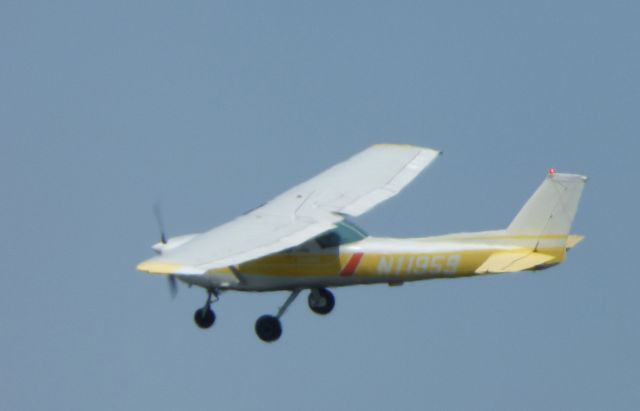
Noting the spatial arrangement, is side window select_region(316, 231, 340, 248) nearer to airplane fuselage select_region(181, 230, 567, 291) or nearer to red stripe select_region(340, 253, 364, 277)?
airplane fuselage select_region(181, 230, 567, 291)

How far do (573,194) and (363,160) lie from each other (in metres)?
7.58

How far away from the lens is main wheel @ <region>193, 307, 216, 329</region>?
58750 mm

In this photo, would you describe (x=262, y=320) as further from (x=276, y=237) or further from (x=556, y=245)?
(x=556, y=245)

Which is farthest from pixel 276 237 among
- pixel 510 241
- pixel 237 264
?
pixel 510 241

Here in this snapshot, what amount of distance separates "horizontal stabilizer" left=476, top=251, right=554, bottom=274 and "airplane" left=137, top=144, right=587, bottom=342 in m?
0.02

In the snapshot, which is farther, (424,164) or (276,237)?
(424,164)

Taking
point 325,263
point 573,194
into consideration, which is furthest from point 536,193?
point 325,263

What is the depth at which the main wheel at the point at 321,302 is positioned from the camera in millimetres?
59656

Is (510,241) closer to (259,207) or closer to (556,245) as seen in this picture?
(556,245)

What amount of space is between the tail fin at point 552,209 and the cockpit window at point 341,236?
3.18 metres

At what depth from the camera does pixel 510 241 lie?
57.3 meters

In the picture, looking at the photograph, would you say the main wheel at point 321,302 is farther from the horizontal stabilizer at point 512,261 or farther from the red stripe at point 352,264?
the horizontal stabilizer at point 512,261

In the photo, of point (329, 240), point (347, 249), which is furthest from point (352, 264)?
point (329, 240)

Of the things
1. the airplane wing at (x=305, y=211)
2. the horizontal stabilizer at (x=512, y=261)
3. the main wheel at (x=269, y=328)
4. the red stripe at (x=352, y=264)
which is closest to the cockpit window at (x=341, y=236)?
the airplane wing at (x=305, y=211)
